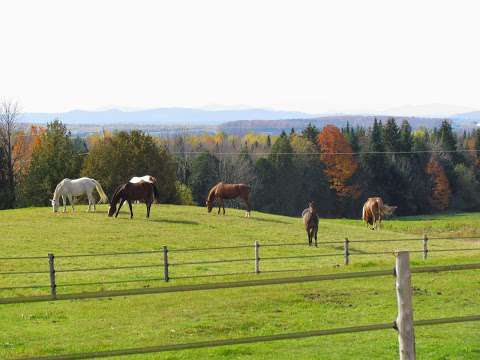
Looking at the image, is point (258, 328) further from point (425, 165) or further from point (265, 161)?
point (425, 165)

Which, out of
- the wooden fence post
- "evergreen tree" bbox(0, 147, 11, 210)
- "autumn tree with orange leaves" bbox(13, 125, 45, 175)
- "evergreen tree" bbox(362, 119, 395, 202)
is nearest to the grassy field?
the wooden fence post

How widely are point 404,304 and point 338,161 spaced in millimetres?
103011

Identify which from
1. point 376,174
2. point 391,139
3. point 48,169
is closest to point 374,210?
point 48,169

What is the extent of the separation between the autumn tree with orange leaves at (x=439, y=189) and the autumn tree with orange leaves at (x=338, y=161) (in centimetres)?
1195

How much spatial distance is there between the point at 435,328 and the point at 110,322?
6950mm

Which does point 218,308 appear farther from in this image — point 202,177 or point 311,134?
point 311,134

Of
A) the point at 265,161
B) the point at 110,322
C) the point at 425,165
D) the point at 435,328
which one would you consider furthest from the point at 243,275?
the point at 425,165

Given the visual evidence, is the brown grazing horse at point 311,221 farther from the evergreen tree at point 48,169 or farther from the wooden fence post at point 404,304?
the evergreen tree at point 48,169

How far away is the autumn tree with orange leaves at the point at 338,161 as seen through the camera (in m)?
106

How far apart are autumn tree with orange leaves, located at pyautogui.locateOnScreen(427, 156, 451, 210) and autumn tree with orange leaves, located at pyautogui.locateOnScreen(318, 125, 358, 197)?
11955 millimetres

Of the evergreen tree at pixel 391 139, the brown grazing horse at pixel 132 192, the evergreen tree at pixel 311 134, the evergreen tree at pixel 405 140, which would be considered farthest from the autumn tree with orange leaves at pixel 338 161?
the brown grazing horse at pixel 132 192

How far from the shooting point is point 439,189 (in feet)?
358

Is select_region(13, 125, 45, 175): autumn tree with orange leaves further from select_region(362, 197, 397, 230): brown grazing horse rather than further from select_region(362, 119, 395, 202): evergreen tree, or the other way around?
select_region(362, 119, 395, 202): evergreen tree

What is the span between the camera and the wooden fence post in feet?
21.7
